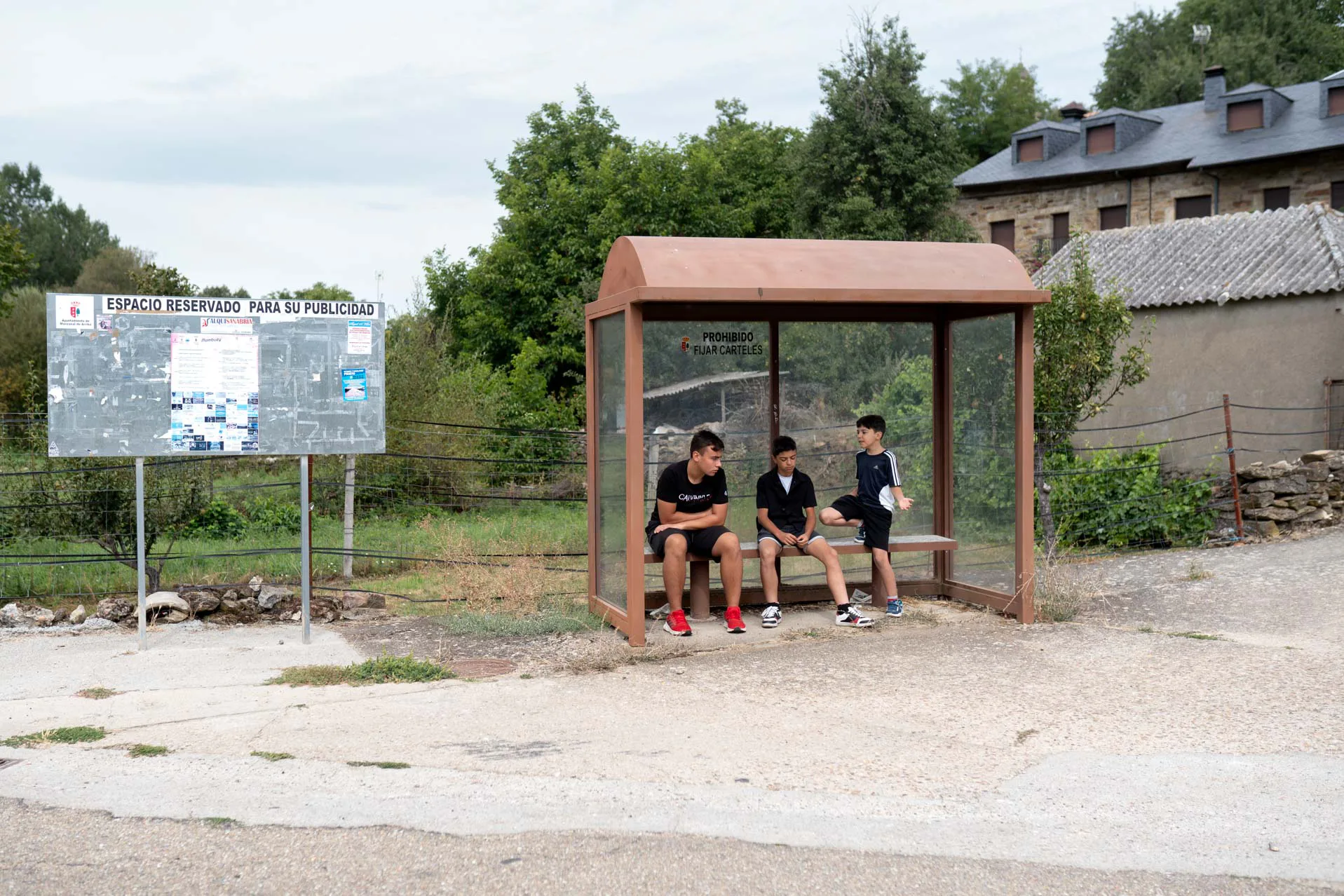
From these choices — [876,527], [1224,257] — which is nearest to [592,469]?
[876,527]

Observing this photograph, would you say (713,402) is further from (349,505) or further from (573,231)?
(573,231)

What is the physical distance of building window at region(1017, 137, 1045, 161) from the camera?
3744cm

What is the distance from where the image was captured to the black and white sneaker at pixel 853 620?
7.97m

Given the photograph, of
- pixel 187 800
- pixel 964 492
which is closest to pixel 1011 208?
pixel 964 492

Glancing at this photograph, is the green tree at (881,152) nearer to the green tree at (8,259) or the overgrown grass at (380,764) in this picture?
the green tree at (8,259)

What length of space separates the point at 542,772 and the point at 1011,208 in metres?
35.4

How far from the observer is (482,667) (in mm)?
6871

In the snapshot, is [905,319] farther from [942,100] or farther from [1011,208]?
[942,100]

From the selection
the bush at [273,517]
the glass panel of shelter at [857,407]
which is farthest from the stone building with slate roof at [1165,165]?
the glass panel of shelter at [857,407]

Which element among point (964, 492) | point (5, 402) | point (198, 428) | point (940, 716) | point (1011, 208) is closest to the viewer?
point (940, 716)

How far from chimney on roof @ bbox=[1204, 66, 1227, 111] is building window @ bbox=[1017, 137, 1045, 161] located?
15.4ft

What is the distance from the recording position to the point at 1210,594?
9.17 meters

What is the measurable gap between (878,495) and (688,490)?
1.40m

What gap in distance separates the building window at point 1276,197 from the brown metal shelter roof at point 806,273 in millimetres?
27766
